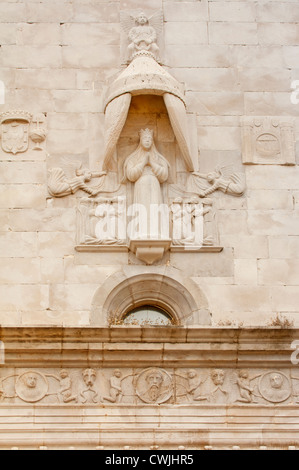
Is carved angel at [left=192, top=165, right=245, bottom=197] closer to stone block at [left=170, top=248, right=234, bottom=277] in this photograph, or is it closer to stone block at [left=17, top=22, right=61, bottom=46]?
stone block at [left=170, top=248, right=234, bottom=277]

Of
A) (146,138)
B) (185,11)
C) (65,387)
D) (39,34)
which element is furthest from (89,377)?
(185,11)

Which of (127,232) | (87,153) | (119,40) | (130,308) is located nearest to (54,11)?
(119,40)

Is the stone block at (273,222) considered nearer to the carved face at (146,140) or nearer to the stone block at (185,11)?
the carved face at (146,140)

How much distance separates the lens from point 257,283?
12805mm

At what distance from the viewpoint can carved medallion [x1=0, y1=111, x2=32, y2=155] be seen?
13.3 meters

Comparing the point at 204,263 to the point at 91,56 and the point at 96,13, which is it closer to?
the point at 91,56

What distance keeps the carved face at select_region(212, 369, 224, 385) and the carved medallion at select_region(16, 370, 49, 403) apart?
1964 mm

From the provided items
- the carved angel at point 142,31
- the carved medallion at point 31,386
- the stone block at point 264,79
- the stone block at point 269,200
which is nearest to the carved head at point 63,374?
the carved medallion at point 31,386

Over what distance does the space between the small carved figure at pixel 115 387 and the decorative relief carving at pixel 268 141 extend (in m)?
3.29

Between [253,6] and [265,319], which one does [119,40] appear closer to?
[253,6]

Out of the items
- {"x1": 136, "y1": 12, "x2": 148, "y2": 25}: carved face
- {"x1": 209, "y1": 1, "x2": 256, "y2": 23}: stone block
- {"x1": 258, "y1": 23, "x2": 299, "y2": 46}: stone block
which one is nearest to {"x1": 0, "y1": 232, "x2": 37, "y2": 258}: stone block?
{"x1": 136, "y1": 12, "x2": 148, "y2": 25}: carved face

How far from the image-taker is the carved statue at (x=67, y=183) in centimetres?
1309

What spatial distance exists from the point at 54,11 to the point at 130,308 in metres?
4.27

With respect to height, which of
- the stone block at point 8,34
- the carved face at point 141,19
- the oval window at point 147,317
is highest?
the carved face at point 141,19
